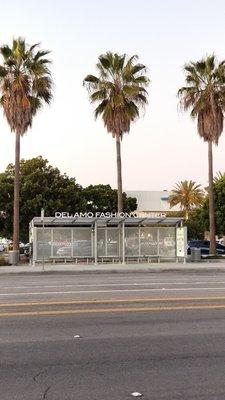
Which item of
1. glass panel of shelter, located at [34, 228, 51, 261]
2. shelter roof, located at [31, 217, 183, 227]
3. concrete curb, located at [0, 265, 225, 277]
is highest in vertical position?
shelter roof, located at [31, 217, 183, 227]

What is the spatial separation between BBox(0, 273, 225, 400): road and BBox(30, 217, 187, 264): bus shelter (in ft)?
60.4

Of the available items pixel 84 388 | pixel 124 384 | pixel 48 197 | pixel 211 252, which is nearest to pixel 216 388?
pixel 124 384

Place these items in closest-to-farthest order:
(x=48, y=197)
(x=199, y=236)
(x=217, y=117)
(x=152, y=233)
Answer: (x=152, y=233) < (x=217, y=117) < (x=48, y=197) < (x=199, y=236)

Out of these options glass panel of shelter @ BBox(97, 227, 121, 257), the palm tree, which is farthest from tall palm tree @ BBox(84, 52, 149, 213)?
the palm tree

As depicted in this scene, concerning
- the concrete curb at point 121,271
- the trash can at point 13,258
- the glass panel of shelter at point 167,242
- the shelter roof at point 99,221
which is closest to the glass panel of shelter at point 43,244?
the shelter roof at point 99,221

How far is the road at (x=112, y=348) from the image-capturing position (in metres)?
5.80

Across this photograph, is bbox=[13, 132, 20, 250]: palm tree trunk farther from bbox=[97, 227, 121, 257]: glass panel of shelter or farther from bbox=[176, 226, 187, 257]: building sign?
bbox=[176, 226, 187, 257]: building sign

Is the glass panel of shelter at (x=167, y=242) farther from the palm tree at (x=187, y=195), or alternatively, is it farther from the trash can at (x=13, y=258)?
the palm tree at (x=187, y=195)

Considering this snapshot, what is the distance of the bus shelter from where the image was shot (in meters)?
31.9

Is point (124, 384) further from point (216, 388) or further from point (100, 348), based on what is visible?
point (100, 348)

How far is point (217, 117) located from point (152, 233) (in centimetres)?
947

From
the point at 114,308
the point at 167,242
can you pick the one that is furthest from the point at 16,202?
the point at 114,308

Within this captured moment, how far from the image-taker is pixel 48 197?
48375 millimetres

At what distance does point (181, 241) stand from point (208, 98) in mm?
10396
